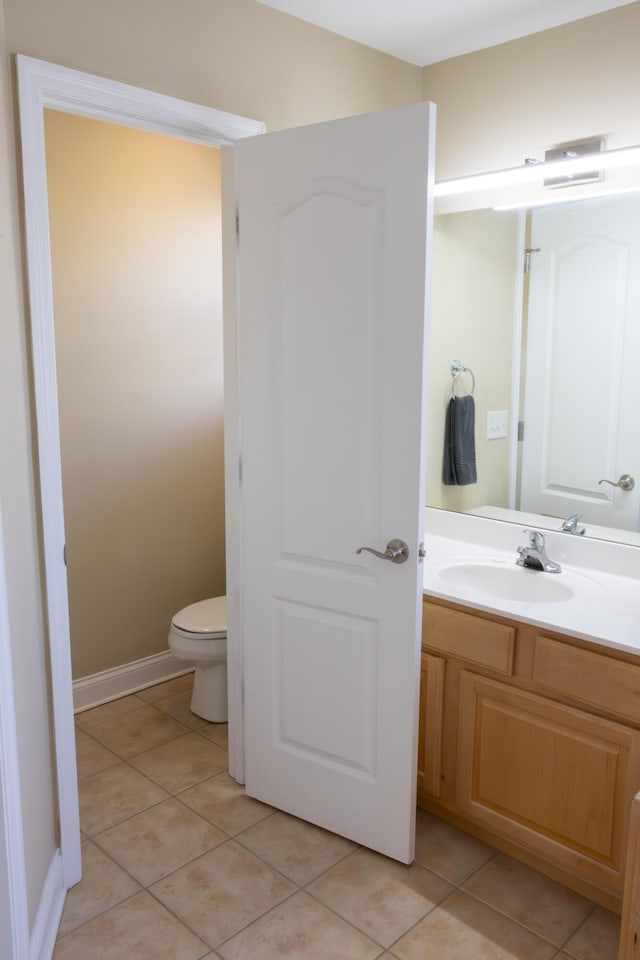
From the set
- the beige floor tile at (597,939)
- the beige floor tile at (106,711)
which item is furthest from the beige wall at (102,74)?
the beige floor tile at (597,939)

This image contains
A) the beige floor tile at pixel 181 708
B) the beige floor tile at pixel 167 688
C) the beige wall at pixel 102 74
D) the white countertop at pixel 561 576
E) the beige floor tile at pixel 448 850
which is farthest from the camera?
the beige floor tile at pixel 167 688

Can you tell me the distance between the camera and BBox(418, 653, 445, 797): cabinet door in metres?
2.32

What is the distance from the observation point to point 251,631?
2.47 metres

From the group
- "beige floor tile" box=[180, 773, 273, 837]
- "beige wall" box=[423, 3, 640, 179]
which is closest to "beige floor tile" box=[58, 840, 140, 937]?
"beige floor tile" box=[180, 773, 273, 837]

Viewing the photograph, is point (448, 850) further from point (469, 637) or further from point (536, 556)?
point (536, 556)

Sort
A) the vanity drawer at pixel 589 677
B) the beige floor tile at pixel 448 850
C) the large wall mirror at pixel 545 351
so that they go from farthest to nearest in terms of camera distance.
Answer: the large wall mirror at pixel 545 351, the beige floor tile at pixel 448 850, the vanity drawer at pixel 589 677

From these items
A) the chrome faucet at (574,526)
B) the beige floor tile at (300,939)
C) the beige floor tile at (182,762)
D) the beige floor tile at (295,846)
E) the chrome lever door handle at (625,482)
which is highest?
the chrome lever door handle at (625,482)

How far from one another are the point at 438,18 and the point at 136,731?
2.72 m

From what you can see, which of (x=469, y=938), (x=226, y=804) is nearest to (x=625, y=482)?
(x=469, y=938)

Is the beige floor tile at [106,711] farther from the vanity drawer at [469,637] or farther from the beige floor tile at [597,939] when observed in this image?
the beige floor tile at [597,939]

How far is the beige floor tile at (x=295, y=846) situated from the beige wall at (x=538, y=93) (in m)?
2.24

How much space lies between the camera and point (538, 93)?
2453mm

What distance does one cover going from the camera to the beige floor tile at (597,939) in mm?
1921

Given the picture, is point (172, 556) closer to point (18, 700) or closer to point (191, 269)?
point (191, 269)
